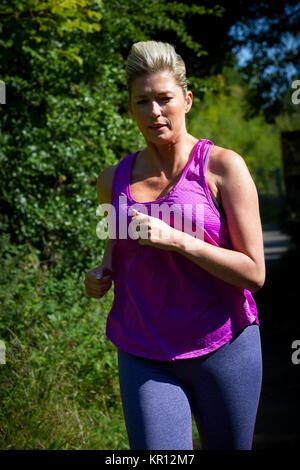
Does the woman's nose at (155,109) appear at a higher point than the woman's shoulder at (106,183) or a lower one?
higher

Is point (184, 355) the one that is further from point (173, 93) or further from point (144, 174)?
point (173, 93)

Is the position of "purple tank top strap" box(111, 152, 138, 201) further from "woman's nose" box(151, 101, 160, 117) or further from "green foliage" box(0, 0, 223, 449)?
"green foliage" box(0, 0, 223, 449)

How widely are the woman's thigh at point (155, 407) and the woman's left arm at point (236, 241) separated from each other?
363mm

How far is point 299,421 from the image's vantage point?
450 cm

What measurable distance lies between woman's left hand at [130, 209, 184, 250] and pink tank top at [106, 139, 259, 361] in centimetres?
11

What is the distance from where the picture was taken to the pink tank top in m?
2.06

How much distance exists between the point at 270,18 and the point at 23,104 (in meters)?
5.74

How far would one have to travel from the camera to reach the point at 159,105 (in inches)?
85.7

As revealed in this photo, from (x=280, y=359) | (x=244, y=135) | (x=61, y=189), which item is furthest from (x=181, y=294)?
(x=244, y=135)

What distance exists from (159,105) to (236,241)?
543 mm

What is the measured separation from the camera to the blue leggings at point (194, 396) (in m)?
2.01
